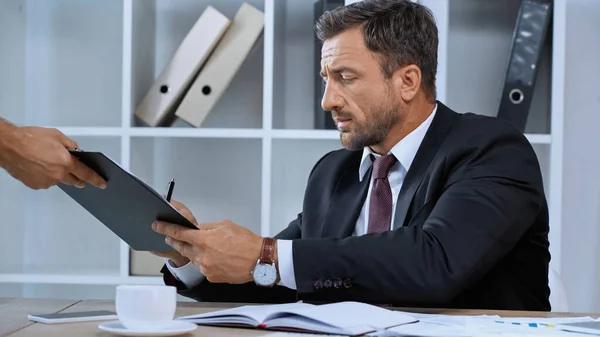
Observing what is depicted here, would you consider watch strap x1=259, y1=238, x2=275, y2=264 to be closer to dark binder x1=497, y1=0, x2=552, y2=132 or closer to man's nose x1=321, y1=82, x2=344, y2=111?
man's nose x1=321, y1=82, x2=344, y2=111

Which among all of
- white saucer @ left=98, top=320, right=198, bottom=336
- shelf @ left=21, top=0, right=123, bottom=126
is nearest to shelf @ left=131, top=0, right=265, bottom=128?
shelf @ left=21, top=0, right=123, bottom=126

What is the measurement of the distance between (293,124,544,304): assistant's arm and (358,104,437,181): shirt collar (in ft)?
0.73

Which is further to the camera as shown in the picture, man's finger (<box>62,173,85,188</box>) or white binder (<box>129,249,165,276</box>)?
white binder (<box>129,249,165,276</box>)

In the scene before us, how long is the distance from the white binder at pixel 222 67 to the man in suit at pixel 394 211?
537mm

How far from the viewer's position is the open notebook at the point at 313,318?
118 centimetres

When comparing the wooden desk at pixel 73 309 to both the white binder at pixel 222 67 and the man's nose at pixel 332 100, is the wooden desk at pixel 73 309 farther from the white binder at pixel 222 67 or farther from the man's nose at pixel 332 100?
the white binder at pixel 222 67

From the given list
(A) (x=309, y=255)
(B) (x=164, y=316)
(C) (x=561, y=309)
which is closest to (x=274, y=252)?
(A) (x=309, y=255)

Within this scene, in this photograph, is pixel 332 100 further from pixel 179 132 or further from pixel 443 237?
pixel 179 132

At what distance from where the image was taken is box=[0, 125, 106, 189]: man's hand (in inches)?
61.8

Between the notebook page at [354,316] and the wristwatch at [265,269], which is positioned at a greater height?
the wristwatch at [265,269]

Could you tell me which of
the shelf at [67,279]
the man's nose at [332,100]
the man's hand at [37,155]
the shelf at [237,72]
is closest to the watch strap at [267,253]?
the man's hand at [37,155]

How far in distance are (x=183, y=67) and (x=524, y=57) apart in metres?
1.02

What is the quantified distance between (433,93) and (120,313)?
1.17m

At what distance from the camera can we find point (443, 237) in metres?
1.57
